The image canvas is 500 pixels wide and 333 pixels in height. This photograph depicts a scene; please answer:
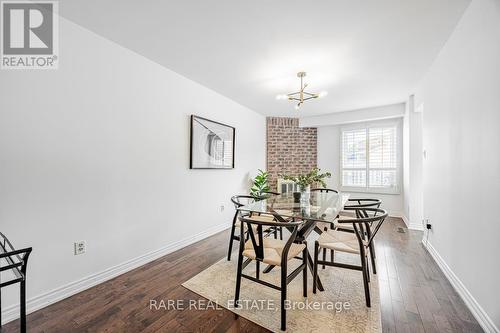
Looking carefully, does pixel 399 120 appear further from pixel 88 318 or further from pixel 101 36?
pixel 88 318

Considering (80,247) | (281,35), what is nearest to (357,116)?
(281,35)

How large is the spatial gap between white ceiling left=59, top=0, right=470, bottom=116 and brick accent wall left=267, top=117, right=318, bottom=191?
2.34 meters

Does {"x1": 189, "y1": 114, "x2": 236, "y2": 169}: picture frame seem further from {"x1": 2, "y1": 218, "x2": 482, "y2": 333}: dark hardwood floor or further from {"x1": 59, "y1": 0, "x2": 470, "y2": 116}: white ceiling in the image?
{"x1": 2, "y1": 218, "x2": 482, "y2": 333}: dark hardwood floor

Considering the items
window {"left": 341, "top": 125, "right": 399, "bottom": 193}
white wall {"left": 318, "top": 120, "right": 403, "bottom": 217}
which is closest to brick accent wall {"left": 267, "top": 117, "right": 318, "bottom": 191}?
white wall {"left": 318, "top": 120, "right": 403, "bottom": 217}

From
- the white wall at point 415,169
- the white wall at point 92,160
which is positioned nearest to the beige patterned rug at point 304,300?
the white wall at point 92,160

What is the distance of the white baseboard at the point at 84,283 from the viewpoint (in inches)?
65.6

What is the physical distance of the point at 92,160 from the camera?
211 centimetres

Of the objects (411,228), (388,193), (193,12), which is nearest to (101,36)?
(193,12)

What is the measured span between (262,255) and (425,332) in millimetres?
1234

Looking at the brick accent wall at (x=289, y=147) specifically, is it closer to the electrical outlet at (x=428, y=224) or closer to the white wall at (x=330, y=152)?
the white wall at (x=330, y=152)

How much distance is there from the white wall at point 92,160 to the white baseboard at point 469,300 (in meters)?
3.07

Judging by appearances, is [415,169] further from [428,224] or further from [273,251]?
[273,251]

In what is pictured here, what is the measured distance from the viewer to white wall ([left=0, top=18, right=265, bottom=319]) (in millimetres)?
1708

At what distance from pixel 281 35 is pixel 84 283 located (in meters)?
3.07
